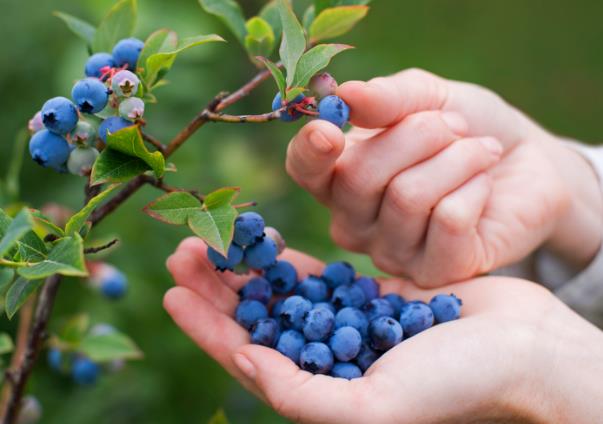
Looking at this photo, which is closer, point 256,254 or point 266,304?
point 256,254

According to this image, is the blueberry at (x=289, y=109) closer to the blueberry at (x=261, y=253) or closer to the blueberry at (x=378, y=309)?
the blueberry at (x=261, y=253)

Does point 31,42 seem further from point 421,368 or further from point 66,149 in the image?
point 421,368

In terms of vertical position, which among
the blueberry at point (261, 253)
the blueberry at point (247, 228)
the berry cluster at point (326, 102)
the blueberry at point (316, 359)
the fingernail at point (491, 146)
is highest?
the berry cluster at point (326, 102)

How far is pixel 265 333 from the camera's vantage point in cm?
111

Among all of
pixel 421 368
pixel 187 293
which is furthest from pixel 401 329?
pixel 187 293

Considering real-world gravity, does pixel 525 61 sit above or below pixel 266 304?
below

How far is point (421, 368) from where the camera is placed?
0.97 meters

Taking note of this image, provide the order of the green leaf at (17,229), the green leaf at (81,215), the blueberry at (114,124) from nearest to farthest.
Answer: the green leaf at (17,229) → the green leaf at (81,215) → the blueberry at (114,124)

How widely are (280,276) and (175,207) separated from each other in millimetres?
348

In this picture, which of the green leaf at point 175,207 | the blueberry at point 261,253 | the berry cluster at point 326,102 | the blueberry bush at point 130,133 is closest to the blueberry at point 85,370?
the blueberry bush at point 130,133

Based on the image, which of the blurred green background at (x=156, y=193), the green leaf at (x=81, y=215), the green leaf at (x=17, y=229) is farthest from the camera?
the blurred green background at (x=156, y=193)

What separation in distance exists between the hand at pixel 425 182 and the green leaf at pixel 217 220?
195 mm

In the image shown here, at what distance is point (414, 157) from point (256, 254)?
1.17ft

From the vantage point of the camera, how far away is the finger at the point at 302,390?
2.91 feet
